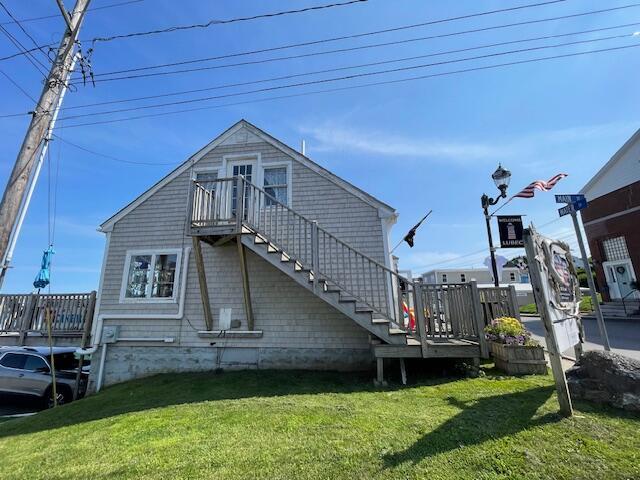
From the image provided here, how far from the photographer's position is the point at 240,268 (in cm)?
808

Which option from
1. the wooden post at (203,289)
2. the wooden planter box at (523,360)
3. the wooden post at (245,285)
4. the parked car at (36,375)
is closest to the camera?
the wooden planter box at (523,360)

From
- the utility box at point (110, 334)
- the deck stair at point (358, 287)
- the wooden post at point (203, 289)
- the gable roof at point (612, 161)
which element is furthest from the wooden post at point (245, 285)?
the gable roof at point (612, 161)

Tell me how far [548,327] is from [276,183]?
293 inches

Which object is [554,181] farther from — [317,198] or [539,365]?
[317,198]

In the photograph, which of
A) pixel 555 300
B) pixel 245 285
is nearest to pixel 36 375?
pixel 245 285

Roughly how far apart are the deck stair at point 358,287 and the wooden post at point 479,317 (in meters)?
0.02

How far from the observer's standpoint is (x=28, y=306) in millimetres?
9789

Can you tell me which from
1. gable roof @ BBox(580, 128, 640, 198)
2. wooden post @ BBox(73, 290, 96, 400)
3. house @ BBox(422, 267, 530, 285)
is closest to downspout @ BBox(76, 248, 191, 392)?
wooden post @ BBox(73, 290, 96, 400)

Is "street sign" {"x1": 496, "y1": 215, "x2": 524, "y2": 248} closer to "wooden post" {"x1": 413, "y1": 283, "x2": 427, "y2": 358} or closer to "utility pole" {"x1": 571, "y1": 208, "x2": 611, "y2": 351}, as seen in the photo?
"utility pole" {"x1": 571, "y1": 208, "x2": 611, "y2": 351}

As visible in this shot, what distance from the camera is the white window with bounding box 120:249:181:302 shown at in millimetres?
8906

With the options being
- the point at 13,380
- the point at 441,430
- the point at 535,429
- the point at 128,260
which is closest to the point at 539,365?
the point at 535,429

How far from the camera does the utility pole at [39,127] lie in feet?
15.0

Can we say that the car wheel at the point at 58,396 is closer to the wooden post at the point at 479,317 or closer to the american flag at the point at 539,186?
the wooden post at the point at 479,317

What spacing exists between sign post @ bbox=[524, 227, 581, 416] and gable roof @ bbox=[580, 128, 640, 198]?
2027 centimetres
